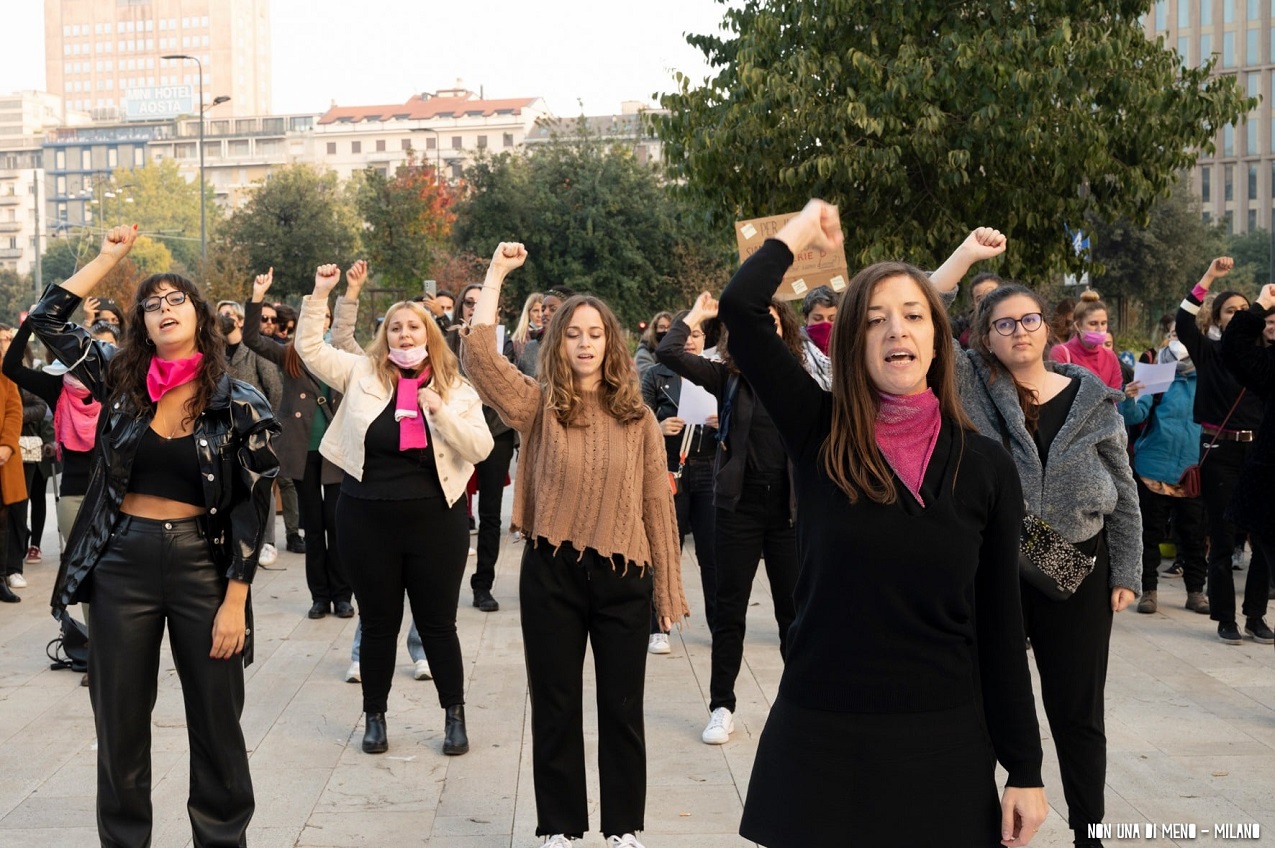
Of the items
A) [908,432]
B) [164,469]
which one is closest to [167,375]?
[164,469]

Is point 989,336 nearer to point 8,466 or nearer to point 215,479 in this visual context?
point 215,479

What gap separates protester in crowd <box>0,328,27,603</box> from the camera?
1013 cm

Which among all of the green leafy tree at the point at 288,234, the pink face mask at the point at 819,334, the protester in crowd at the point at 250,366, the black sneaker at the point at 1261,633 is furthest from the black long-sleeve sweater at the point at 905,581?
the green leafy tree at the point at 288,234

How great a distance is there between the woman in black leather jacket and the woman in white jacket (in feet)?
5.83

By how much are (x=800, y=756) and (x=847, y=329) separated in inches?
35.0

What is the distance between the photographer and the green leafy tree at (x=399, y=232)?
4219cm

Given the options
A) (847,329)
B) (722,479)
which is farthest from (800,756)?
(722,479)

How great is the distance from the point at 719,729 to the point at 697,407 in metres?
2.03

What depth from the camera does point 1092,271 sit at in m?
16.8

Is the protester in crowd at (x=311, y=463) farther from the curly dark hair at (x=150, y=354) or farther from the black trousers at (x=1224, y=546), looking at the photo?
the black trousers at (x=1224, y=546)

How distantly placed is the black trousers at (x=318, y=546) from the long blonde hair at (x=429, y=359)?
3.02 meters

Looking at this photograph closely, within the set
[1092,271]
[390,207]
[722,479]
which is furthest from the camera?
[390,207]

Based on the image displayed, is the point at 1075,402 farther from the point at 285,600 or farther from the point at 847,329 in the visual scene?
the point at 285,600

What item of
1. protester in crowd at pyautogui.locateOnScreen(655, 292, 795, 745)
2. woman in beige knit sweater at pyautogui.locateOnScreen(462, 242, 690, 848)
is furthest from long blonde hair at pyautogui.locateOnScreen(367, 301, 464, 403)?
woman in beige knit sweater at pyautogui.locateOnScreen(462, 242, 690, 848)
